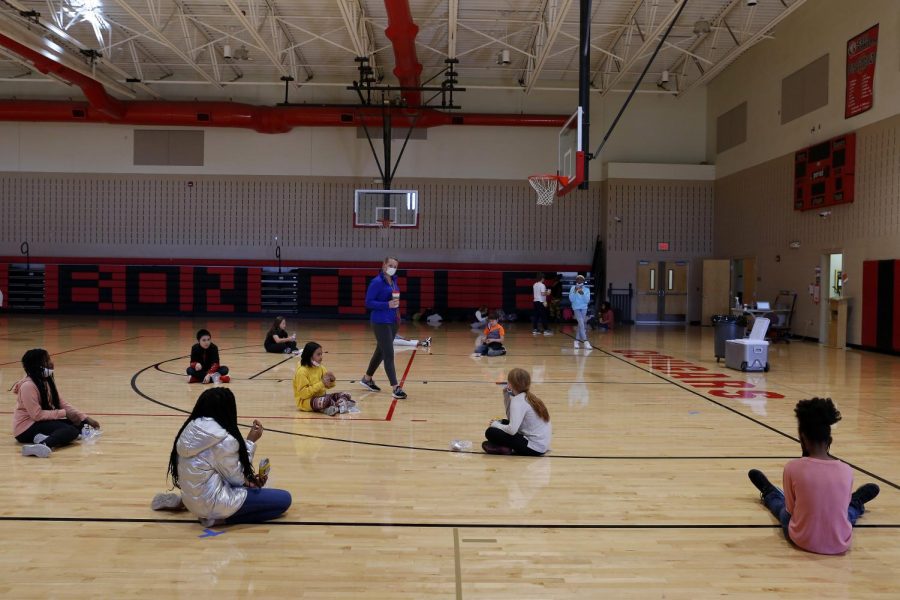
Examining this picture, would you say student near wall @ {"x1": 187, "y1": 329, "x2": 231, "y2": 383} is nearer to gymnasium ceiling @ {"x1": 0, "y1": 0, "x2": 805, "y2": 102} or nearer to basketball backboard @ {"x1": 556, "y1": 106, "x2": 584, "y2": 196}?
basketball backboard @ {"x1": 556, "y1": 106, "x2": 584, "y2": 196}

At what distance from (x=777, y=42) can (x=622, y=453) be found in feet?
57.6

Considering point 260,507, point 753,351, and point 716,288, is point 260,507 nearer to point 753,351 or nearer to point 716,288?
point 753,351

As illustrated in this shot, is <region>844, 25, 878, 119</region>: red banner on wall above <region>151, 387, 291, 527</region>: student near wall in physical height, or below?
above

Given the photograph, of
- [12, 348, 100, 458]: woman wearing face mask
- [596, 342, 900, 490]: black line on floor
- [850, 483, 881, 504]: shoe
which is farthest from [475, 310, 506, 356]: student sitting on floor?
[850, 483, 881, 504]: shoe

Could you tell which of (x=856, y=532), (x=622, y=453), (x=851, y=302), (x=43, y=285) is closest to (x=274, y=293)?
(x=43, y=285)

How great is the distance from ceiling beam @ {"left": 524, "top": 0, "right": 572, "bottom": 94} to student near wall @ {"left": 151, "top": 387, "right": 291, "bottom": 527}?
13130mm

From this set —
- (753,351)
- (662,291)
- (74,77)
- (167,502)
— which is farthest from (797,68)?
(74,77)

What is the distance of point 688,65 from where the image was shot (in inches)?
891

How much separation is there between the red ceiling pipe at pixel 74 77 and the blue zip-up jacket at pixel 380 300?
13128mm

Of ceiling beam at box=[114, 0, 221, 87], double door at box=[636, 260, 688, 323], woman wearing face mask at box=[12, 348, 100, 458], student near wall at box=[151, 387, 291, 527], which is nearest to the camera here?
student near wall at box=[151, 387, 291, 527]

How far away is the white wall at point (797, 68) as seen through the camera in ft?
47.8

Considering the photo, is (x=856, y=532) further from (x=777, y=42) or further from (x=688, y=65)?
(x=688, y=65)

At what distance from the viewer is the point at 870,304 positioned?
15.0 m

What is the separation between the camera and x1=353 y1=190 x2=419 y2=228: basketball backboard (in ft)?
77.1
